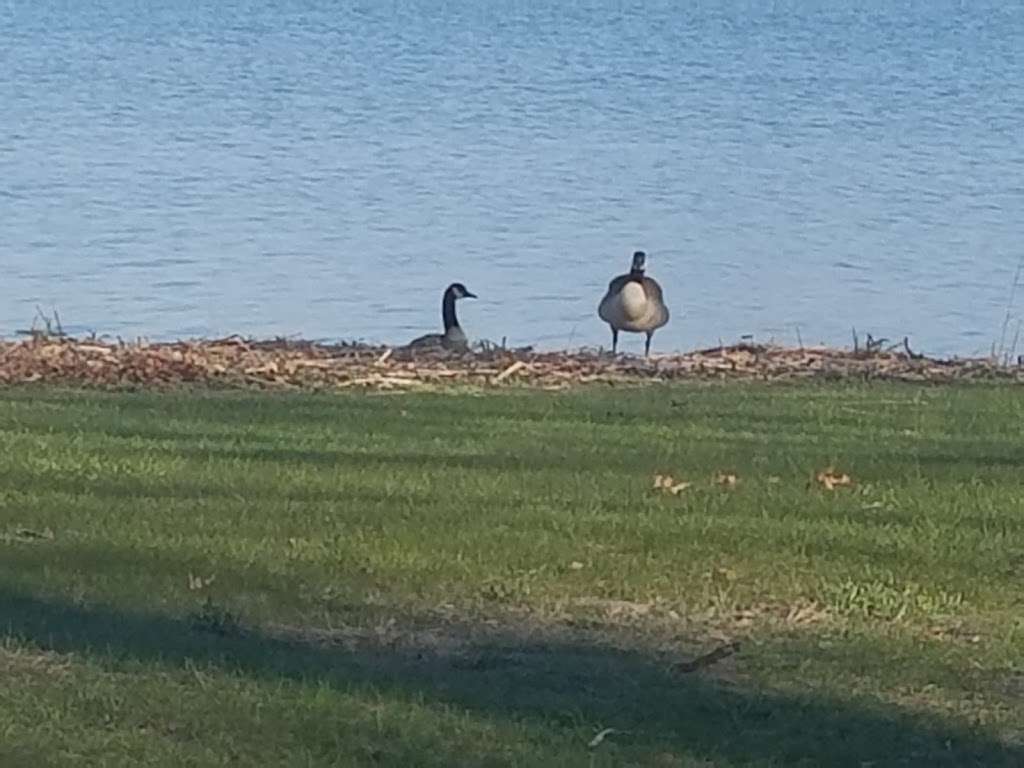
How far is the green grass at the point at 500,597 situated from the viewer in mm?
5809

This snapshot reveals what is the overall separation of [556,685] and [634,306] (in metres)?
11.4

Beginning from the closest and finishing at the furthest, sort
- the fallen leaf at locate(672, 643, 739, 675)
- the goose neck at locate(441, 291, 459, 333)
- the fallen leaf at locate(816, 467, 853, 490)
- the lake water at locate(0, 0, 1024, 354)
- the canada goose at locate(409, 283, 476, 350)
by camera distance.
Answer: the fallen leaf at locate(672, 643, 739, 675) < the fallen leaf at locate(816, 467, 853, 490) < the canada goose at locate(409, 283, 476, 350) < the goose neck at locate(441, 291, 459, 333) < the lake water at locate(0, 0, 1024, 354)

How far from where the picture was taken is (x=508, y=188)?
30312mm

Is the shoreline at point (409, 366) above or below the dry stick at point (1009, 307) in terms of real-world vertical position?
below

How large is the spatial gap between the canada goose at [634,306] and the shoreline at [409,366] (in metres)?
1.11

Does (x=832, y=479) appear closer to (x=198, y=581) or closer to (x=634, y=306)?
(x=198, y=581)

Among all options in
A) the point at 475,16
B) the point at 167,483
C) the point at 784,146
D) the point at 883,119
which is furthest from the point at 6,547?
the point at 475,16

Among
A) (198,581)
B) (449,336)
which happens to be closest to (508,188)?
(449,336)

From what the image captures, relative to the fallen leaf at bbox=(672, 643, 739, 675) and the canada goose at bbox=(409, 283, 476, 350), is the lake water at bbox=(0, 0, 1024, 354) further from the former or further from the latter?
the fallen leaf at bbox=(672, 643, 739, 675)

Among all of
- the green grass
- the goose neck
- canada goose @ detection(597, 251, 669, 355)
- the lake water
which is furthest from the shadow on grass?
the lake water

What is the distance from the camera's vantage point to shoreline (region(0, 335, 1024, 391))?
45.2 ft

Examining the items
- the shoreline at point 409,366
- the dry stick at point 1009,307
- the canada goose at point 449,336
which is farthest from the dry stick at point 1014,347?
the canada goose at point 449,336

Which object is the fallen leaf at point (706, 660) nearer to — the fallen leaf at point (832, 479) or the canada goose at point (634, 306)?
the fallen leaf at point (832, 479)

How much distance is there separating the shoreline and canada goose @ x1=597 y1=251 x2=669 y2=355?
1.11m
